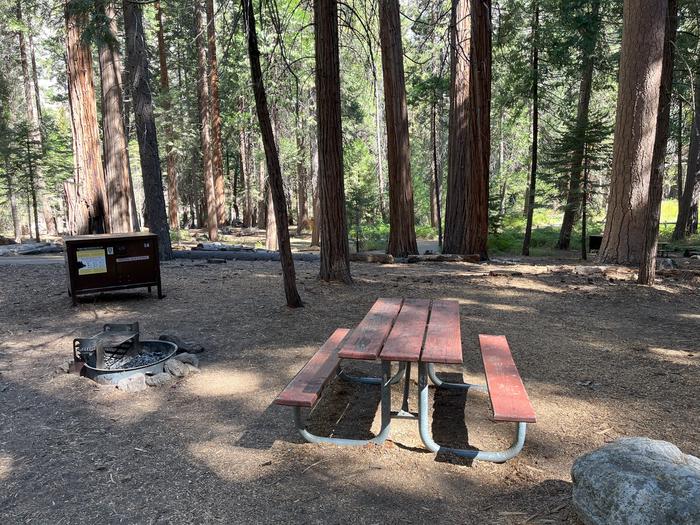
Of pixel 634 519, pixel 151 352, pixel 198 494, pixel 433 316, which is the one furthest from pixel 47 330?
pixel 634 519

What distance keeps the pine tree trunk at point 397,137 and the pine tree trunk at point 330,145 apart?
530 centimetres

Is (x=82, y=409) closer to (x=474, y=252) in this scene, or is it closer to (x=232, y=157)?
(x=474, y=252)

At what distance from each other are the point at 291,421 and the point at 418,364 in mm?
1167

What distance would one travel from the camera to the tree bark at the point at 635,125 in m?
8.62

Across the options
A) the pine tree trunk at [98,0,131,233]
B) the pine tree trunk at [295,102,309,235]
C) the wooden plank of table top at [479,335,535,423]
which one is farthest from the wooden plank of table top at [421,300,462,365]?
the pine tree trunk at [295,102,309,235]

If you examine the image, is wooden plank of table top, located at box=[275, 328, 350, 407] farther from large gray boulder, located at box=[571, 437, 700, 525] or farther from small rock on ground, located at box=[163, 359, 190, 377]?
small rock on ground, located at box=[163, 359, 190, 377]

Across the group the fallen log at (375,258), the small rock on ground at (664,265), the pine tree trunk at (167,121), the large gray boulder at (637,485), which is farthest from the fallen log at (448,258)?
the pine tree trunk at (167,121)

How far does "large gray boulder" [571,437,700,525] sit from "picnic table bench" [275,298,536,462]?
1.28 ft

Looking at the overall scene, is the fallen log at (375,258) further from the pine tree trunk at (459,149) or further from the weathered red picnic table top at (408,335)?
the weathered red picnic table top at (408,335)

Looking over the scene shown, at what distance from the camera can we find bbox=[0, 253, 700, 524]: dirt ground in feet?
8.78

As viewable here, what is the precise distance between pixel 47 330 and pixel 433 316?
5.21 meters

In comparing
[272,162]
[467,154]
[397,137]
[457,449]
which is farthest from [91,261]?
[467,154]

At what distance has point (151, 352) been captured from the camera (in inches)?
204

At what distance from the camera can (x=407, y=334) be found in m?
3.44
